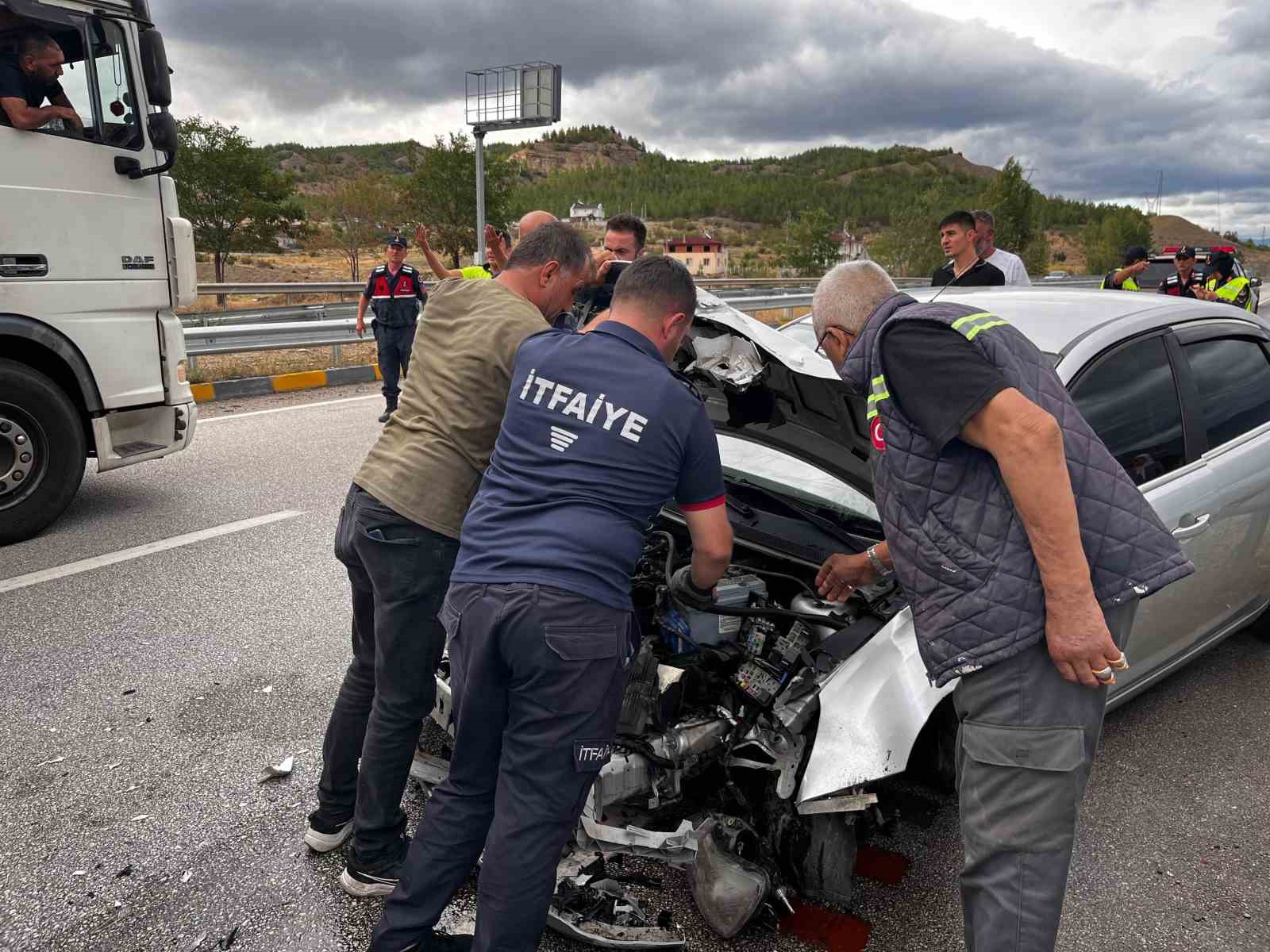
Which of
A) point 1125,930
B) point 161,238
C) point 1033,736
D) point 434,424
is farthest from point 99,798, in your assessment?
point 161,238

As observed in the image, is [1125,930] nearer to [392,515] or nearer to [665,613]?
[665,613]

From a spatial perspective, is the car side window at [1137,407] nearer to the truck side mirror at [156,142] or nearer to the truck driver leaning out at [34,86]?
the truck side mirror at [156,142]

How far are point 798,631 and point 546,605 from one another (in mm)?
995

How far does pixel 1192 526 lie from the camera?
2908 millimetres

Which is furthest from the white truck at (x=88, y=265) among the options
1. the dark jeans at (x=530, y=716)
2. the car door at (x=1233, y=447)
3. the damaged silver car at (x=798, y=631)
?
the car door at (x=1233, y=447)

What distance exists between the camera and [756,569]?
2820 mm

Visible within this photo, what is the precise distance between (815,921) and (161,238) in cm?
518

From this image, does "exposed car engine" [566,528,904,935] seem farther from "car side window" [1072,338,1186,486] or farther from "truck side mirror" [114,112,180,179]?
"truck side mirror" [114,112,180,179]

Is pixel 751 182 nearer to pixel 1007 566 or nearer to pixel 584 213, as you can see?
pixel 584 213

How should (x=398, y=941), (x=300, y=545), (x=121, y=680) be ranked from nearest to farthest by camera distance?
(x=398, y=941) < (x=121, y=680) < (x=300, y=545)

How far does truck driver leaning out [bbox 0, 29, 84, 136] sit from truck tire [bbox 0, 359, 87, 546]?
4.38ft

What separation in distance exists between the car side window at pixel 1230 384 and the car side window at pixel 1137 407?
20cm

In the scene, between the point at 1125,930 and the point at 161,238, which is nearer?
the point at 1125,930

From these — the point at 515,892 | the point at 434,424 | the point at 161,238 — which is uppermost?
the point at 161,238
